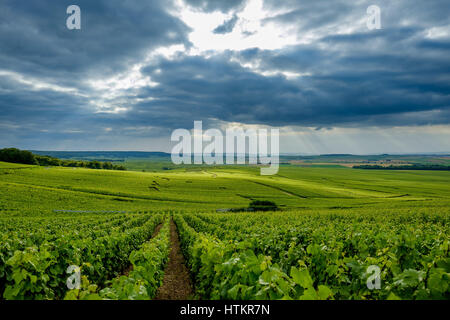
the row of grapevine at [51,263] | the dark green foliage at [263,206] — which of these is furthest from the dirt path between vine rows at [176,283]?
the dark green foliage at [263,206]

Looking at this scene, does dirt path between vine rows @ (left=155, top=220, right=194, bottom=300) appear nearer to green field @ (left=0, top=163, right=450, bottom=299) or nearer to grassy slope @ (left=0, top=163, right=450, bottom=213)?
green field @ (left=0, top=163, right=450, bottom=299)

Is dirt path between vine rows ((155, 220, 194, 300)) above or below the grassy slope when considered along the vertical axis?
above

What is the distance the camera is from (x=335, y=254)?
6527 millimetres

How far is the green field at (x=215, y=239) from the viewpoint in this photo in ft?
14.8

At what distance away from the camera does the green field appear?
14.8ft

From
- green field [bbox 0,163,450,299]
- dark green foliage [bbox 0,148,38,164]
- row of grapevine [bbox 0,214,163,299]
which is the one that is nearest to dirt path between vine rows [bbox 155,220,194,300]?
green field [bbox 0,163,450,299]

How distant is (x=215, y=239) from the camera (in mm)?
11477

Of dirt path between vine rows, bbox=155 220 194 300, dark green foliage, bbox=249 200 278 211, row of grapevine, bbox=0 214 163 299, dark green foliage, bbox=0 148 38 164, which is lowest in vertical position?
dark green foliage, bbox=249 200 278 211

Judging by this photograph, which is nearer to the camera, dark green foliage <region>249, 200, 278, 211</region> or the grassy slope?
the grassy slope

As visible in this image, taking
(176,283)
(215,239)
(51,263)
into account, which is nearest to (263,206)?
(176,283)

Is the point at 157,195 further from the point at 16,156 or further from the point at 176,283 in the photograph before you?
Result: the point at 16,156
